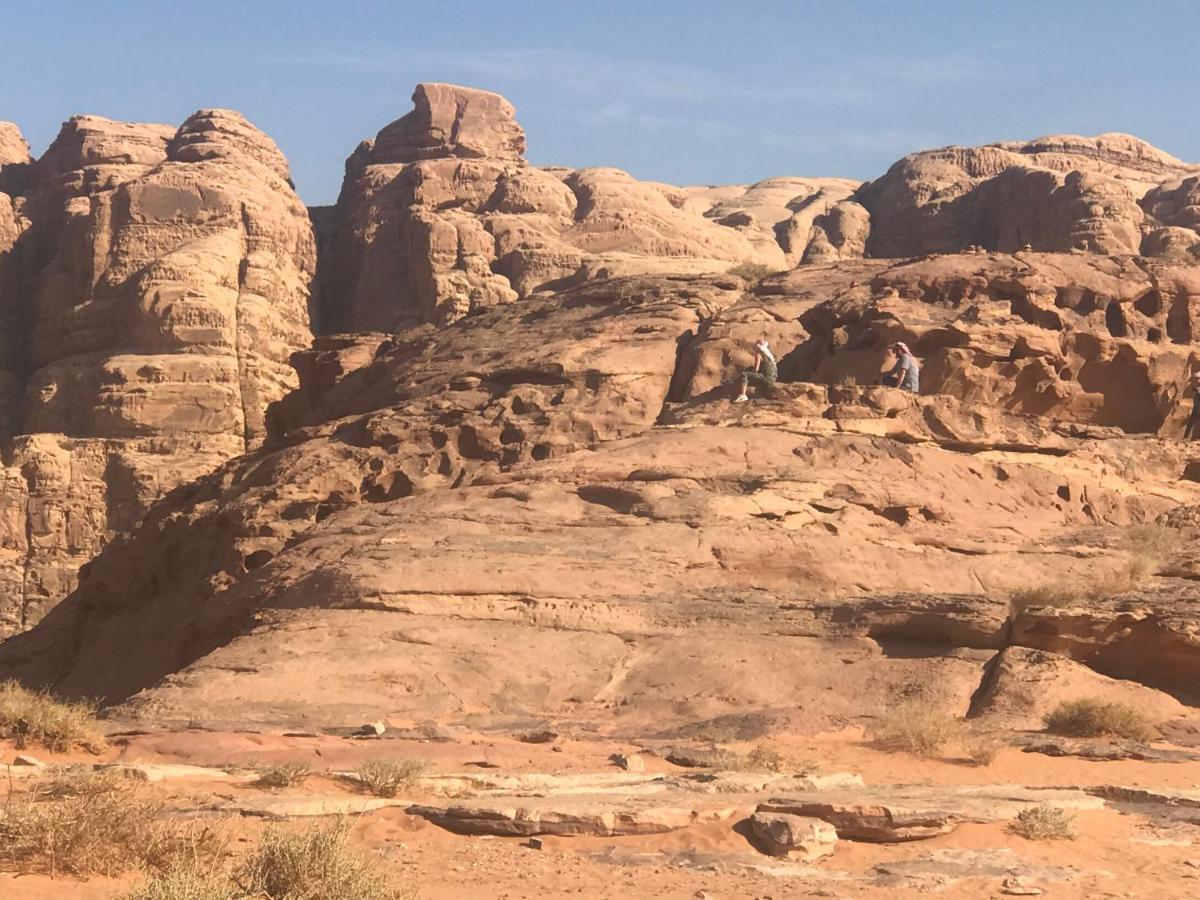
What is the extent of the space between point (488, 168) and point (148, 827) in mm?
61051

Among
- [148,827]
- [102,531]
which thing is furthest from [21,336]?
[148,827]

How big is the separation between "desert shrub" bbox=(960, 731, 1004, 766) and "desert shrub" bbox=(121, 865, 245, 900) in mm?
7343

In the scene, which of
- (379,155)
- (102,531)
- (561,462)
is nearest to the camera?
(561,462)

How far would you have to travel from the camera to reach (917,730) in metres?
12.9

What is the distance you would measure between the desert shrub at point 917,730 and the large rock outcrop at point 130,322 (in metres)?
37.4

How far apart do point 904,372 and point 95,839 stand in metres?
17.6

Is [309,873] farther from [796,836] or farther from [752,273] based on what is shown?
[752,273]

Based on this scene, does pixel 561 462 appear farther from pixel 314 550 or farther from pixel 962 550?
pixel 962 550

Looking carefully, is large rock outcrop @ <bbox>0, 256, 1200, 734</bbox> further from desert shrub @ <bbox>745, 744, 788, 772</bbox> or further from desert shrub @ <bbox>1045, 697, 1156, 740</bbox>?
desert shrub @ <bbox>745, 744, 788, 772</bbox>

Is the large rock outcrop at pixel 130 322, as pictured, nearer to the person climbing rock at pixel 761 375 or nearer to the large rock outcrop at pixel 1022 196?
the large rock outcrop at pixel 1022 196

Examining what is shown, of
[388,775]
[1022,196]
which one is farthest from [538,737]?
[1022,196]

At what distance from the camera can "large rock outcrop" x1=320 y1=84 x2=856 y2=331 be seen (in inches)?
2323

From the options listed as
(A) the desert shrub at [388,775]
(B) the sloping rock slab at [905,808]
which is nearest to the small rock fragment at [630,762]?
(B) the sloping rock slab at [905,808]

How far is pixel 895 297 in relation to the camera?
1037 inches
